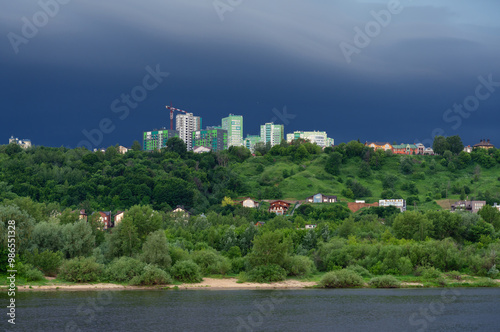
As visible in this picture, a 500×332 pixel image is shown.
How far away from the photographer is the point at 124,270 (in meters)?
55.0

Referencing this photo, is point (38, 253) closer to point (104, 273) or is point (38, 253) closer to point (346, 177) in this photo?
point (104, 273)

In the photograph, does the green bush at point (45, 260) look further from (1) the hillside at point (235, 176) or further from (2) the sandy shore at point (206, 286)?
(1) the hillside at point (235, 176)

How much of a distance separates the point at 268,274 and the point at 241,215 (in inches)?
1976

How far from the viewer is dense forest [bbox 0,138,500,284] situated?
5750 cm

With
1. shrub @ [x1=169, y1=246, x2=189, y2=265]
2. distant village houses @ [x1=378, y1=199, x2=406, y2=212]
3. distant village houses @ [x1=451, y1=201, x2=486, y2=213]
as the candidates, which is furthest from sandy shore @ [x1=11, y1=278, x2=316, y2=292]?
distant village houses @ [x1=378, y1=199, x2=406, y2=212]

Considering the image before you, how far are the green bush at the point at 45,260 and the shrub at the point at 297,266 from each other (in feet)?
72.8

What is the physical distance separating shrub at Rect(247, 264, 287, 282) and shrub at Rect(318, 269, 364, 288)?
391 centimetres

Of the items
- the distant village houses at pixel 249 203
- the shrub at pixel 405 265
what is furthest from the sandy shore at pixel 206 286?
the distant village houses at pixel 249 203

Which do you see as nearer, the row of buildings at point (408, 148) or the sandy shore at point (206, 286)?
the sandy shore at point (206, 286)

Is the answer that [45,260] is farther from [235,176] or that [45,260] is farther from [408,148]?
[408,148]

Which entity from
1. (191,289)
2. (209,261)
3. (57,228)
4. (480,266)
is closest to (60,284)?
(57,228)

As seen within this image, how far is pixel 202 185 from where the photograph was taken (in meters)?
134

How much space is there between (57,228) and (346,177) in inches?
3719

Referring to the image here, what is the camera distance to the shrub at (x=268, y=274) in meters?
57.0
